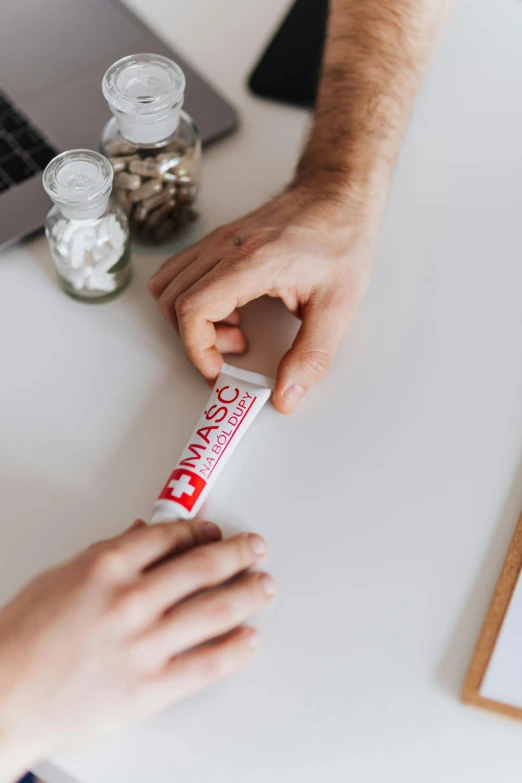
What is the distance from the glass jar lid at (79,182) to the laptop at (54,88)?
0.36ft

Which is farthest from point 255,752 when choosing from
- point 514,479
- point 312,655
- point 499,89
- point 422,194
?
point 499,89

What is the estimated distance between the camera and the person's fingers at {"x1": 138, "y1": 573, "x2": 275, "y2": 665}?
1.63 ft

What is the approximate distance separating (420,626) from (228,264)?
0.32 m

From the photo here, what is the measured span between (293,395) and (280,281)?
98 mm

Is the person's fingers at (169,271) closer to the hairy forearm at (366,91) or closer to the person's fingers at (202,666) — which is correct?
the hairy forearm at (366,91)

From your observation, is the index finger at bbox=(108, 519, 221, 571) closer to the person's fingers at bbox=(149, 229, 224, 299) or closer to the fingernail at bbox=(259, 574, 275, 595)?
the fingernail at bbox=(259, 574, 275, 595)

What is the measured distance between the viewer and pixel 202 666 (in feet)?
1.63

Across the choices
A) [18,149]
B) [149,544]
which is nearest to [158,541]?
[149,544]

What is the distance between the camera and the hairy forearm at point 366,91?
28.6 inches

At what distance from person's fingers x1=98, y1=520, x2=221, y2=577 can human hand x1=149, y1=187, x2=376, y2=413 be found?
0.43 ft

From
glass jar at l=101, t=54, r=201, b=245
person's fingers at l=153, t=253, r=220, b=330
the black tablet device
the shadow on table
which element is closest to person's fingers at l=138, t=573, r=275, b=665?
the shadow on table

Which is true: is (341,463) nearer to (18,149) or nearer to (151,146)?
(151,146)

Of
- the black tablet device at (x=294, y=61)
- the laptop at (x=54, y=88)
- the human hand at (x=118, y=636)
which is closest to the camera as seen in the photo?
the human hand at (x=118, y=636)

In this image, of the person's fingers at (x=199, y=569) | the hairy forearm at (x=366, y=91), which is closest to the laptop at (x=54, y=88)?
the hairy forearm at (x=366, y=91)
